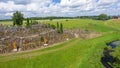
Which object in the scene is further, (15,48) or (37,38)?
(37,38)

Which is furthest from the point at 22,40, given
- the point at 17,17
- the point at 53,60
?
the point at 17,17

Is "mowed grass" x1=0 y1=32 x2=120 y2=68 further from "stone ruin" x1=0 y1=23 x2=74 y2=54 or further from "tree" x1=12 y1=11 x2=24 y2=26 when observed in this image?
"tree" x1=12 y1=11 x2=24 y2=26

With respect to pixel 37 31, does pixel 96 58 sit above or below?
below

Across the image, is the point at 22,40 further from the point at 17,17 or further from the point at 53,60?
the point at 17,17

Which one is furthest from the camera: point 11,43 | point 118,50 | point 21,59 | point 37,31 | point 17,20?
point 17,20

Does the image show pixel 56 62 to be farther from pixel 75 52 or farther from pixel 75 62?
pixel 75 52

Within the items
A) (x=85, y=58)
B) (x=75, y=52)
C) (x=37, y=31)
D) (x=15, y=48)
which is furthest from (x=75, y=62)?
(x=37, y=31)

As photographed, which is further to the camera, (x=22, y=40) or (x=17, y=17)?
(x=17, y=17)

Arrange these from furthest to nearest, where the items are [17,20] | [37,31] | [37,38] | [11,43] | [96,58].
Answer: [17,20] < [37,31] < [37,38] < [11,43] < [96,58]

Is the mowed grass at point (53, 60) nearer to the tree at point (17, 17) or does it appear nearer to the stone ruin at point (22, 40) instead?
the stone ruin at point (22, 40)

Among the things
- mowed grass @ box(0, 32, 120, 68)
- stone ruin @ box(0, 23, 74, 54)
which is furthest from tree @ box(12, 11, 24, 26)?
mowed grass @ box(0, 32, 120, 68)

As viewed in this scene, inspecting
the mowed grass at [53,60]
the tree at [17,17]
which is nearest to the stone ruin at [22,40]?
the mowed grass at [53,60]
